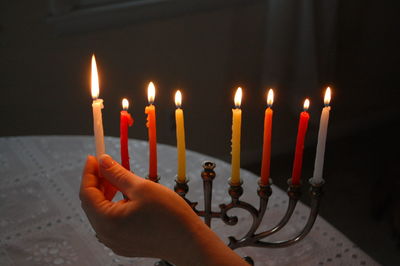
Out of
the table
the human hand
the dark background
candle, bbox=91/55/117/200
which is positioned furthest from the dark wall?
the human hand

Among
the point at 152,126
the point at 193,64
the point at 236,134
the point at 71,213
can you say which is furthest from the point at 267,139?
the point at 193,64

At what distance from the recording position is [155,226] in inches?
26.6

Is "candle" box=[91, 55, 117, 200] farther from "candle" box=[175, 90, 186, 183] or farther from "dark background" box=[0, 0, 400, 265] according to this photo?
"dark background" box=[0, 0, 400, 265]

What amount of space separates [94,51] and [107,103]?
26 cm

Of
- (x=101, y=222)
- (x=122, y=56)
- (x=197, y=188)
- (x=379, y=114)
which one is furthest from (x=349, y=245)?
(x=379, y=114)

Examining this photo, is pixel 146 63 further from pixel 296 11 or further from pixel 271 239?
pixel 271 239

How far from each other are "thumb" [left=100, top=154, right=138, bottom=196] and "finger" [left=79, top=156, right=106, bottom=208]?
0.02m

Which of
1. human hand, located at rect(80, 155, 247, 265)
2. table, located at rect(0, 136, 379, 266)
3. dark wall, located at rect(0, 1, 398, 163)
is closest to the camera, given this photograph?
human hand, located at rect(80, 155, 247, 265)

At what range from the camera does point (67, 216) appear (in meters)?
1.15

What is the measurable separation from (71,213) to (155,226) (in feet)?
1.80

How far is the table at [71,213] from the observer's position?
3.35ft

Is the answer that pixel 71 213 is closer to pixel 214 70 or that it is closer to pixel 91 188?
pixel 91 188

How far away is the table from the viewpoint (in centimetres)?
102

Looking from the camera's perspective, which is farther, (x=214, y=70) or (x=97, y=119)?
(x=214, y=70)
